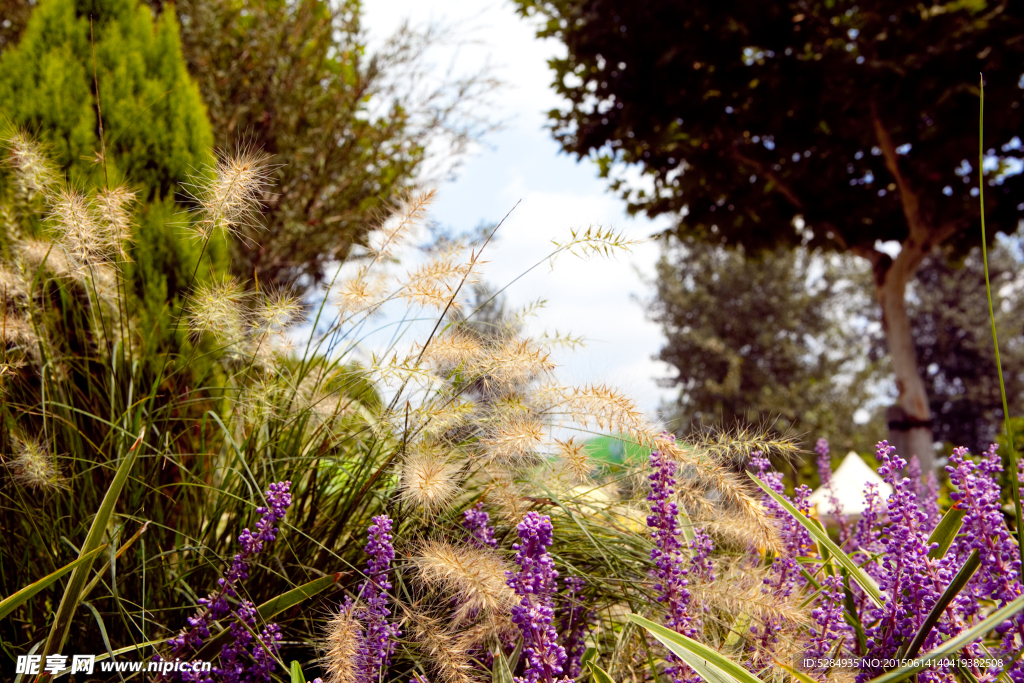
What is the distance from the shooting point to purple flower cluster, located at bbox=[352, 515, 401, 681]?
1.11 meters

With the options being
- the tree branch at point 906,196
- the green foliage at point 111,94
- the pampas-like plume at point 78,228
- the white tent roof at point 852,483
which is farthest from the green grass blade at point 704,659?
the tree branch at point 906,196

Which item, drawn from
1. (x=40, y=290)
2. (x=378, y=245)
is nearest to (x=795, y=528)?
(x=378, y=245)

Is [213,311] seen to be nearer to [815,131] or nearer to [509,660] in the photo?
[509,660]

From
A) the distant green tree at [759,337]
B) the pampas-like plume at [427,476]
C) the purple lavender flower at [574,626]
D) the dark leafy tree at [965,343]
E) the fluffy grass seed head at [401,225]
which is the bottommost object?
the purple lavender flower at [574,626]

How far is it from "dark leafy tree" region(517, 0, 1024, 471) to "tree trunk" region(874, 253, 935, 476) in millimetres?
16

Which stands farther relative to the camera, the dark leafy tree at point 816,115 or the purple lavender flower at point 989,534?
the dark leafy tree at point 816,115

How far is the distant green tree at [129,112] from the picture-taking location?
2.50m

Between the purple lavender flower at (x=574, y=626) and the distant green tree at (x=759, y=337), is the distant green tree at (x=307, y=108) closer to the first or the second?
the purple lavender flower at (x=574, y=626)

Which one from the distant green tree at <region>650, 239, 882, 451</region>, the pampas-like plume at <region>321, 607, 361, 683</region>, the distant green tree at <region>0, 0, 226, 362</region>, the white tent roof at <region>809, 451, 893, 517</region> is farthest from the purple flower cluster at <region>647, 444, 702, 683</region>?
the distant green tree at <region>650, 239, 882, 451</region>

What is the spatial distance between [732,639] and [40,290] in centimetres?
226

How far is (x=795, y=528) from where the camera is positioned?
4.66ft

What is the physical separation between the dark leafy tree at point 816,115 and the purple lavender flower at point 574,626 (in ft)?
16.2

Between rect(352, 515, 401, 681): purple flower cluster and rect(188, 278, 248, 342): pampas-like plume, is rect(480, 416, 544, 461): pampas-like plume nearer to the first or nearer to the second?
rect(352, 515, 401, 681): purple flower cluster

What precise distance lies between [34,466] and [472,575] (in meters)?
0.90
